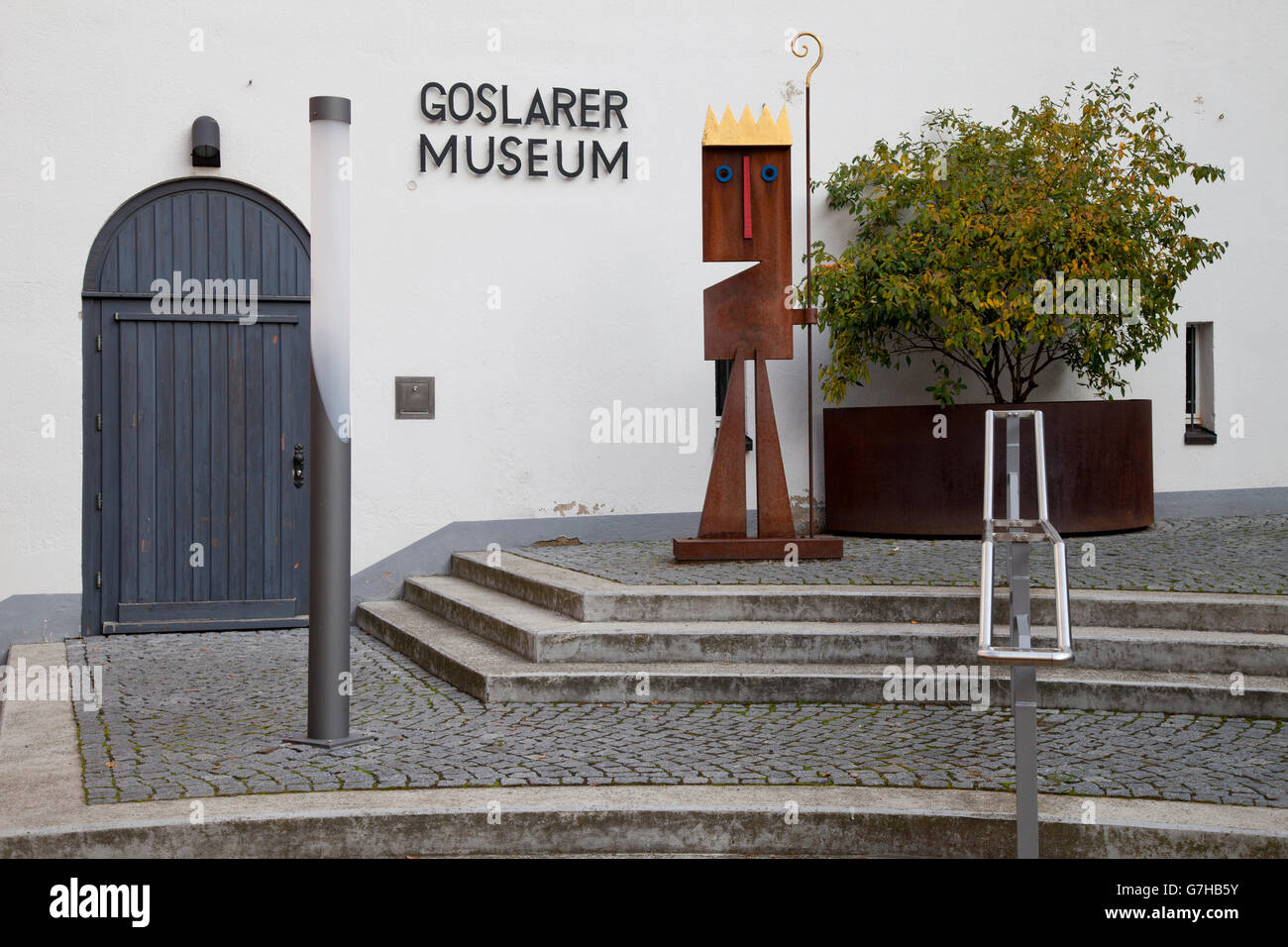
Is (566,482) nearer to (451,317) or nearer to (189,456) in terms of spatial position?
(451,317)

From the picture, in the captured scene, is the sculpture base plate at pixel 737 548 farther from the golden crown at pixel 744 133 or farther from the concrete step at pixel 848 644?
the golden crown at pixel 744 133

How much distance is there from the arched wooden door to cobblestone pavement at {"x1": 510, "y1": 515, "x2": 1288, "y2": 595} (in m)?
1.98

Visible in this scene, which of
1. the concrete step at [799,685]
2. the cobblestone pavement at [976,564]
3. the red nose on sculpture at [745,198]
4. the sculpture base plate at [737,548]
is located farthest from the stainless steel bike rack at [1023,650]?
the red nose on sculpture at [745,198]

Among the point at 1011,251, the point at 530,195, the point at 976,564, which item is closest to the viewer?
the point at 976,564

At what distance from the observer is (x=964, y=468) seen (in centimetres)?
1006

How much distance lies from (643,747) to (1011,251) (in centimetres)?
586

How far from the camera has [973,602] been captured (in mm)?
7102

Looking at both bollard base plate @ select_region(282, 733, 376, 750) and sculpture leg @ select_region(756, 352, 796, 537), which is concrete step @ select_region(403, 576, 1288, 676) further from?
sculpture leg @ select_region(756, 352, 796, 537)

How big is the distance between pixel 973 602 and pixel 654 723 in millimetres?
2072

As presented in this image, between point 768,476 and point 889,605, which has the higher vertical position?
point 768,476

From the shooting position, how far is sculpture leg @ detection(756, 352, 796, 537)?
873cm

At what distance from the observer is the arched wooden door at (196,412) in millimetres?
9227

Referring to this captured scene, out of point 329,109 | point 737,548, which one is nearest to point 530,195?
point 737,548

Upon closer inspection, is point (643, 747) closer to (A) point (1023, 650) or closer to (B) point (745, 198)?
(A) point (1023, 650)
